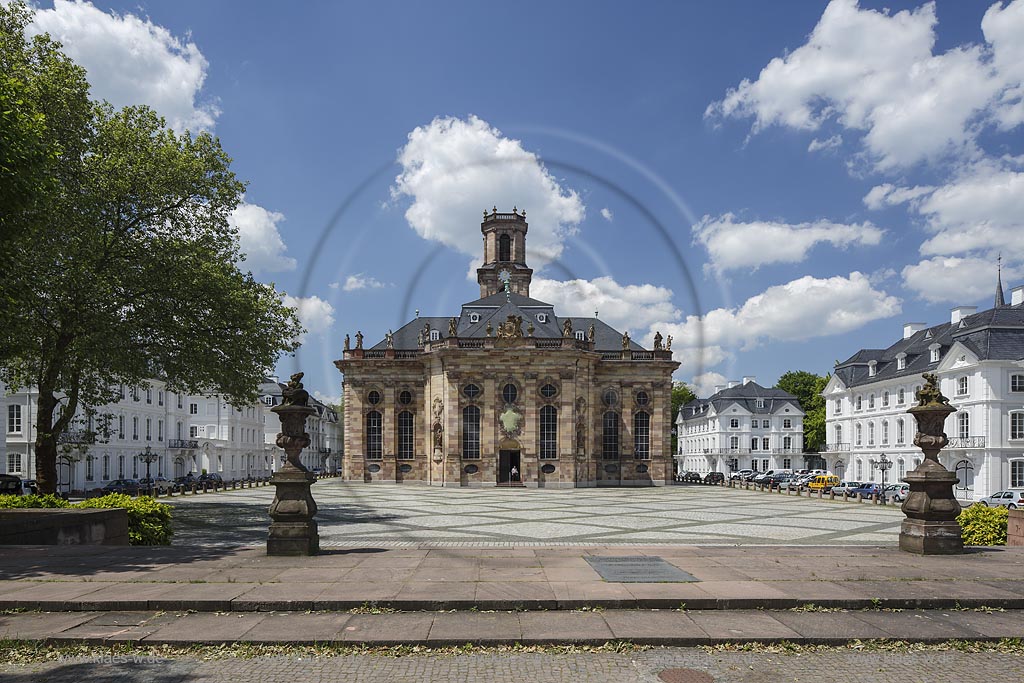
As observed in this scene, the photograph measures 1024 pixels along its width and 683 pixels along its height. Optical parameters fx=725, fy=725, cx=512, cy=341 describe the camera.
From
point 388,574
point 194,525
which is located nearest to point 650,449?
point 194,525

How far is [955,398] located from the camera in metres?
56.5

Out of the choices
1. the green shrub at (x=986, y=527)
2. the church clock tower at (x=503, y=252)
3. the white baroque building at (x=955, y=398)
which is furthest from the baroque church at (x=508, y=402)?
the green shrub at (x=986, y=527)

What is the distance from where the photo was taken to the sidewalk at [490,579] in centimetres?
1095

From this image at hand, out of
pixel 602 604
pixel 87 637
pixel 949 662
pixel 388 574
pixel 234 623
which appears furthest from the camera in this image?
pixel 388 574

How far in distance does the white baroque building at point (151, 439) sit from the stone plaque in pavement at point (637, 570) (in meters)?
22.2

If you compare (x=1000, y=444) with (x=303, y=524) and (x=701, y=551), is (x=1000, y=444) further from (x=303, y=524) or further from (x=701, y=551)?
(x=303, y=524)

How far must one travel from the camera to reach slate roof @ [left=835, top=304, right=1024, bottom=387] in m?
53.7

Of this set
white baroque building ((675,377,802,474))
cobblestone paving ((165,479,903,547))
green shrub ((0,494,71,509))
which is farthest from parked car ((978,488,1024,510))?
white baroque building ((675,377,802,474))

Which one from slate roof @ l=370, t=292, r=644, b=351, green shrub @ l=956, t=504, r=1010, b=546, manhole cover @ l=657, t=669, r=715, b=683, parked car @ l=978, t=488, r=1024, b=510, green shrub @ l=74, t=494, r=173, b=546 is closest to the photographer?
manhole cover @ l=657, t=669, r=715, b=683

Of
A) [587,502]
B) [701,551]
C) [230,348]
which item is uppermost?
[230,348]

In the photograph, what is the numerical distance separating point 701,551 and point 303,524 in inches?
346

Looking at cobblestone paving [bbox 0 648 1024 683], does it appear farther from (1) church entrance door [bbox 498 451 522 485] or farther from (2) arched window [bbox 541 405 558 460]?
(1) church entrance door [bbox 498 451 522 485]

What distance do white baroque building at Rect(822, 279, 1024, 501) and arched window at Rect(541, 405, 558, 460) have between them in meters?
29.1

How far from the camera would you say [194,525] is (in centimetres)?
2758
